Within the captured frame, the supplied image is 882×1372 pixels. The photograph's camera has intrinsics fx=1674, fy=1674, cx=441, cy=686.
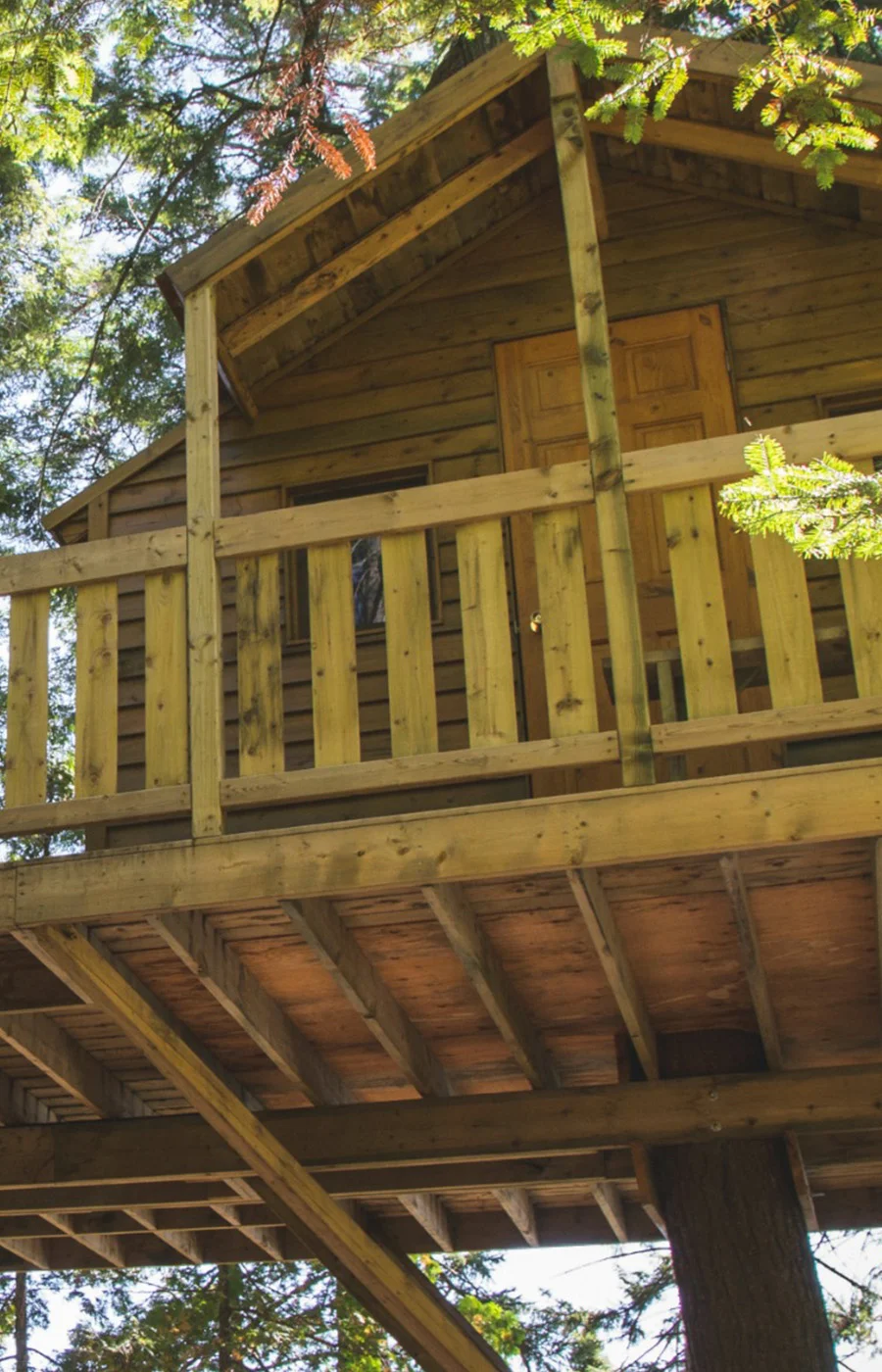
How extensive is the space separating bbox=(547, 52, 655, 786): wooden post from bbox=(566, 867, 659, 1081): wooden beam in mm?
376

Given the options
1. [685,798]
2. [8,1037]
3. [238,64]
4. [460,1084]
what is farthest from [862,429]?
[238,64]

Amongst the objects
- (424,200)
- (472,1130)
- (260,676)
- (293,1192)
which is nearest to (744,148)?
(424,200)

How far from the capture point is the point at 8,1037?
662cm

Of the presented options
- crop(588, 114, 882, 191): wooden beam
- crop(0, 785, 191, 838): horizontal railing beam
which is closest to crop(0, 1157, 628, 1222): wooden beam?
crop(0, 785, 191, 838): horizontal railing beam

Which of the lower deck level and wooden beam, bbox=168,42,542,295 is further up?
wooden beam, bbox=168,42,542,295

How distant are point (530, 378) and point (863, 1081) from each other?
3.73m

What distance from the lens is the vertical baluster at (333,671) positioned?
5.76m

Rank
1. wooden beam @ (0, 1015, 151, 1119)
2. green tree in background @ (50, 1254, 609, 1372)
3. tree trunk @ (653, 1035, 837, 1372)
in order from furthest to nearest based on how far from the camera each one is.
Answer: green tree in background @ (50, 1254, 609, 1372), wooden beam @ (0, 1015, 151, 1119), tree trunk @ (653, 1035, 837, 1372)

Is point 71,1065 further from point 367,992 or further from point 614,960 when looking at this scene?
point 614,960

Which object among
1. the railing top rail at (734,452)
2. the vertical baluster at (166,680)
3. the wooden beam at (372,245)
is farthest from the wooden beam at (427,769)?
the wooden beam at (372,245)

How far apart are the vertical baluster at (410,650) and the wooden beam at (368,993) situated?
639 mm

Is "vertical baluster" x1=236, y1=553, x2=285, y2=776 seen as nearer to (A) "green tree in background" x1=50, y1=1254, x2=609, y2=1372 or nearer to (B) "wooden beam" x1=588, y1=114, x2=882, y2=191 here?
(B) "wooden beam" x1=588, y1=114, x2=882, y2=191

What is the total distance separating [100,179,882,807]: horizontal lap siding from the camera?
7.95m

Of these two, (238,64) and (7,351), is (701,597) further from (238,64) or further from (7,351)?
(7,351)
